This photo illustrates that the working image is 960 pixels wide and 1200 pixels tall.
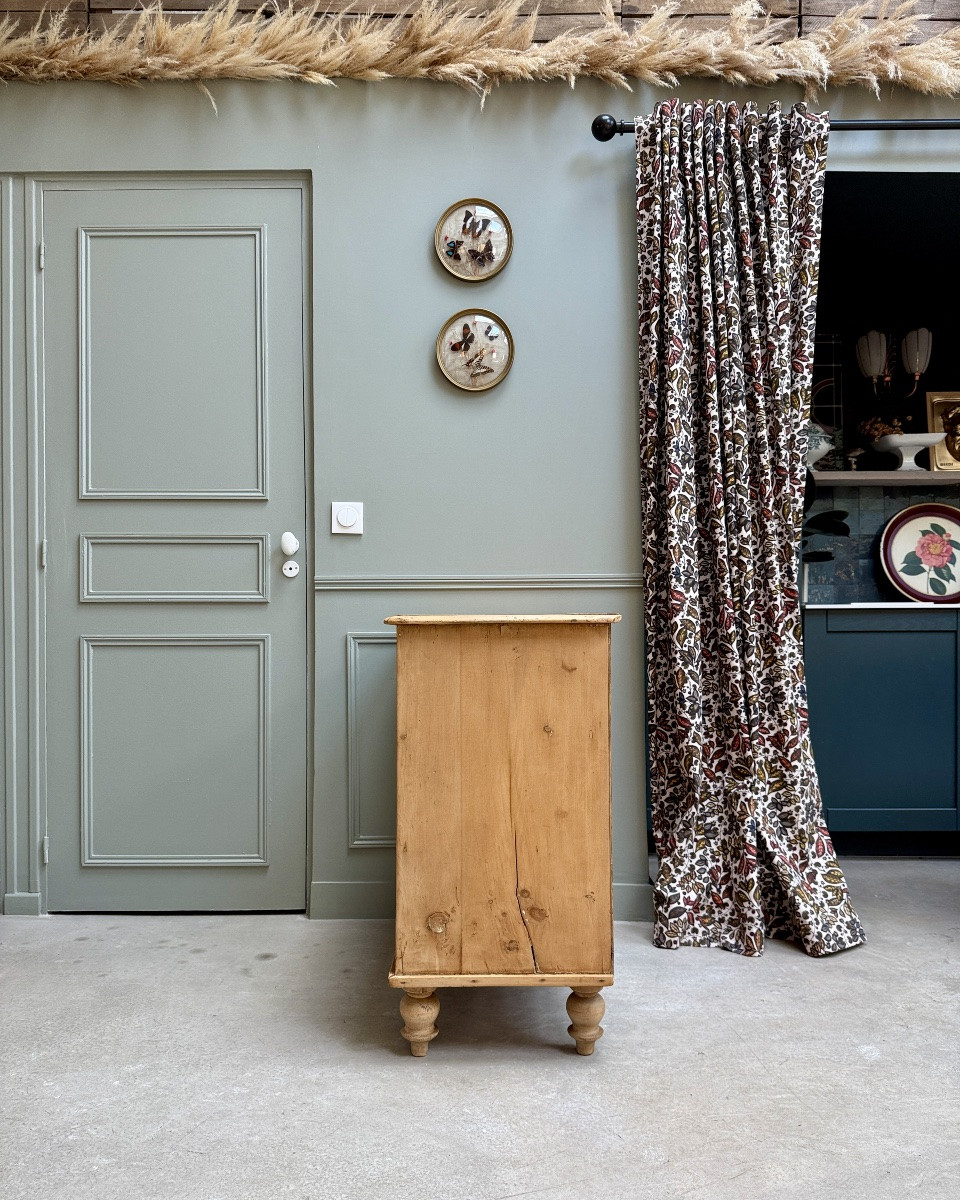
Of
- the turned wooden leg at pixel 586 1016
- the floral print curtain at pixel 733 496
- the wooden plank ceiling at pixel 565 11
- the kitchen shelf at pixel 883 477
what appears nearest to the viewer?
the turned wooden leg at pixel 586 1016

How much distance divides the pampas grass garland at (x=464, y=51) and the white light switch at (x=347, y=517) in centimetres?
128

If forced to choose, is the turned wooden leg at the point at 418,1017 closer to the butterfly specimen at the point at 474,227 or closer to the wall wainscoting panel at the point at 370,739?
the wall wainscoting panel at the point at 370,739

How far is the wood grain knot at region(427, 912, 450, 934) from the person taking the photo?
1908 mm

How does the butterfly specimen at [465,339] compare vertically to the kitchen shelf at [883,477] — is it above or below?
above

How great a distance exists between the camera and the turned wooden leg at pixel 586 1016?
1892mm

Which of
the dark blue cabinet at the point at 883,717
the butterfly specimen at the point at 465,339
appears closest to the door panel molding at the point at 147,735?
the butterfly specimen at the point at 465,339

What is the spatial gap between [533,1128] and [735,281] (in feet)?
7.37

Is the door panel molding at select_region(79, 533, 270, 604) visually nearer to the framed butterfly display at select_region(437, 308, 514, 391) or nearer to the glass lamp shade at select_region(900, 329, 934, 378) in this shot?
the framed butterfly display at select_region(437, 308, 514, 391)

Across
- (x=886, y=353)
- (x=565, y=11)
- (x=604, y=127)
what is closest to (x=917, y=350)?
(x=886, y=353)

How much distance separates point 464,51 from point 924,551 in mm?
2636

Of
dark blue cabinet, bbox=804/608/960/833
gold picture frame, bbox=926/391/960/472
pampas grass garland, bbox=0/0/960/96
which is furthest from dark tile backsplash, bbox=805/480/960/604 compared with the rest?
pampas grass garland, bbox=0/0/960/96

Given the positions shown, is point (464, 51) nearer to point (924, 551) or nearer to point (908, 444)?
point (908, 444)

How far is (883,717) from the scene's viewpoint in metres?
3.36

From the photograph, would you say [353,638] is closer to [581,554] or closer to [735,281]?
[581,554]
